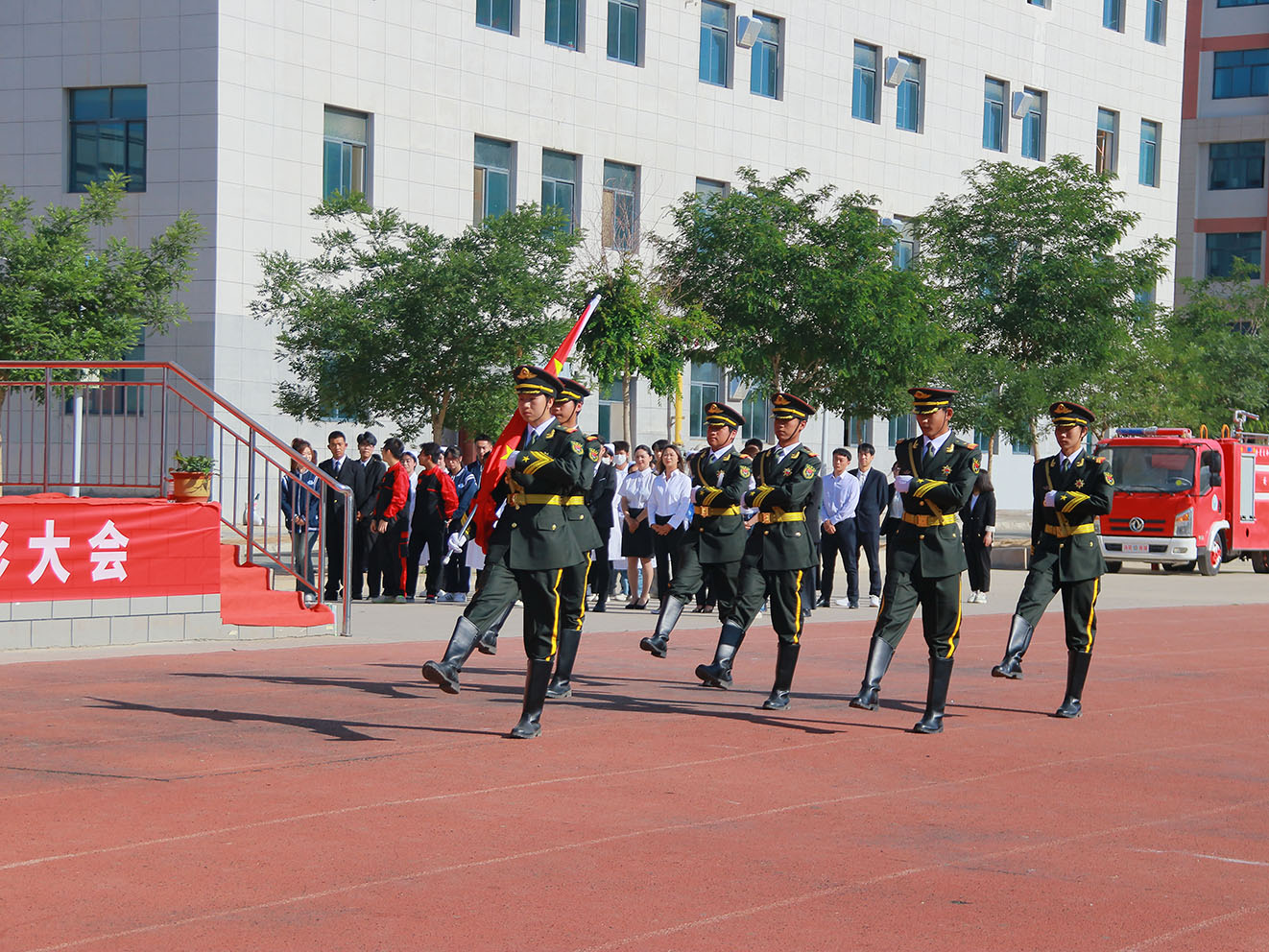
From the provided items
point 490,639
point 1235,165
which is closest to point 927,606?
point 490,639

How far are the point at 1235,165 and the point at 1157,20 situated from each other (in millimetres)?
15105

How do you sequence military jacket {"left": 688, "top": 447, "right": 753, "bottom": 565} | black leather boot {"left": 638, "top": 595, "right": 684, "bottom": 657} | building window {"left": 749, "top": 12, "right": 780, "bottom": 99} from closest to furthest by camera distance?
military jacket {"left": 688, "top": 447, "right": 753, "bottom": 565}
black leather boot {"left": 638, "top": 595, "right": 684, "bottom": 657}
building window {"left": 749, "top": 12, "right": 780, "bottom": 99}

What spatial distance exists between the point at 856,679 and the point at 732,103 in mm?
29125

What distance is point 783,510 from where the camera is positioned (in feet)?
36.5

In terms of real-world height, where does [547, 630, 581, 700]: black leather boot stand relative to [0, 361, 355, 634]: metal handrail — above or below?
below

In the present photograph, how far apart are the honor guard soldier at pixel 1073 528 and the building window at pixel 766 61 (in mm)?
30242

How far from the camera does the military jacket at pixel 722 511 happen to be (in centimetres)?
1250

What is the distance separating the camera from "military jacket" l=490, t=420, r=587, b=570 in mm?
9266

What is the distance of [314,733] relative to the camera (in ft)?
31.0

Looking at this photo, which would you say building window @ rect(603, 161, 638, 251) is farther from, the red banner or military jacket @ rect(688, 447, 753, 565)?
military jacket @ rect(688, 447, 753, 565)

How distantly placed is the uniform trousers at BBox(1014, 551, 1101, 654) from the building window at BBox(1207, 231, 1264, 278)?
192 feet

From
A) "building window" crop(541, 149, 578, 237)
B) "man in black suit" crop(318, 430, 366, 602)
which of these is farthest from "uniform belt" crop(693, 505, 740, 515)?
"building window" crop(541, 149, 578, 237)

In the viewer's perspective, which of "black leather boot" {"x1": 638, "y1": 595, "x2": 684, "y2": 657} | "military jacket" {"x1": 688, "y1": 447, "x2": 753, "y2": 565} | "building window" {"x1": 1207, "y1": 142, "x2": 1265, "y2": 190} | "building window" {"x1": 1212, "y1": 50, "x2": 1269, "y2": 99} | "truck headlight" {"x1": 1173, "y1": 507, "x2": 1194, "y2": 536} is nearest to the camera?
"military jacket" {"x1": 688, "y1": 447, "x2": 753, "y2": 565}

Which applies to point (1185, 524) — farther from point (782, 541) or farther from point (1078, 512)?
point (782, 541)
